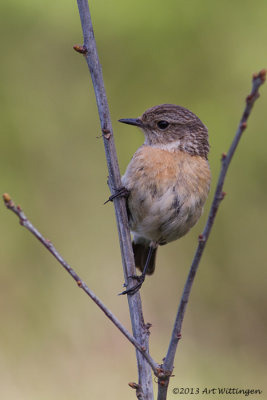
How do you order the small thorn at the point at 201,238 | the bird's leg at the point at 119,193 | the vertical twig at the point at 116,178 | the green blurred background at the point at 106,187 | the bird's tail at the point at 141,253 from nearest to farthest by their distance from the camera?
1. the small thorn at the point at 201,238
2. the vertical twig at the point at 116,178
3. the bird's leg at the point at 119,193
4. the bird's tail at the point at 141,253
5. the green blurred background at the point at 106,187

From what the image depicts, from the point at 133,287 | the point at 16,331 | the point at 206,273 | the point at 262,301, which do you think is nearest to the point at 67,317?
the point at 16,331

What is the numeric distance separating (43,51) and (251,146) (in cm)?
Result: 235

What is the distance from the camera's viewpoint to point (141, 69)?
6453 mm

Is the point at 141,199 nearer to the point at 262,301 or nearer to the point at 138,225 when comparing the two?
the point at 138,225

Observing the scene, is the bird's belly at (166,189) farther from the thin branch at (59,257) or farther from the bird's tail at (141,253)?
the thin branch at (59,257)

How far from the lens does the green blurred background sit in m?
5.65

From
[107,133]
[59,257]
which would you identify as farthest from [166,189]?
[59,257]

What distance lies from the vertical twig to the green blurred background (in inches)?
95.0

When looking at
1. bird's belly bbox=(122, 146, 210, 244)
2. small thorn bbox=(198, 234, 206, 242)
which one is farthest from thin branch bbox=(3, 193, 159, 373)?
bird's belly bbox=(122, 146, 210, 244)

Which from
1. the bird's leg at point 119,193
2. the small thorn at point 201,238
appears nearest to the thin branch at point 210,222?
the small thorn at point 201,238

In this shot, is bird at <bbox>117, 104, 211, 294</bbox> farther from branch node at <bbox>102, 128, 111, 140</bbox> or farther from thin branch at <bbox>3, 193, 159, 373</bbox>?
thin branch at <bbox>3, 193, 159, 373</bbox>

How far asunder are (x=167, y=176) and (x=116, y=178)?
0.70m

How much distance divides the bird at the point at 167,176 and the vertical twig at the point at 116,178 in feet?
1.67

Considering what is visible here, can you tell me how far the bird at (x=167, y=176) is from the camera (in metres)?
4.09
